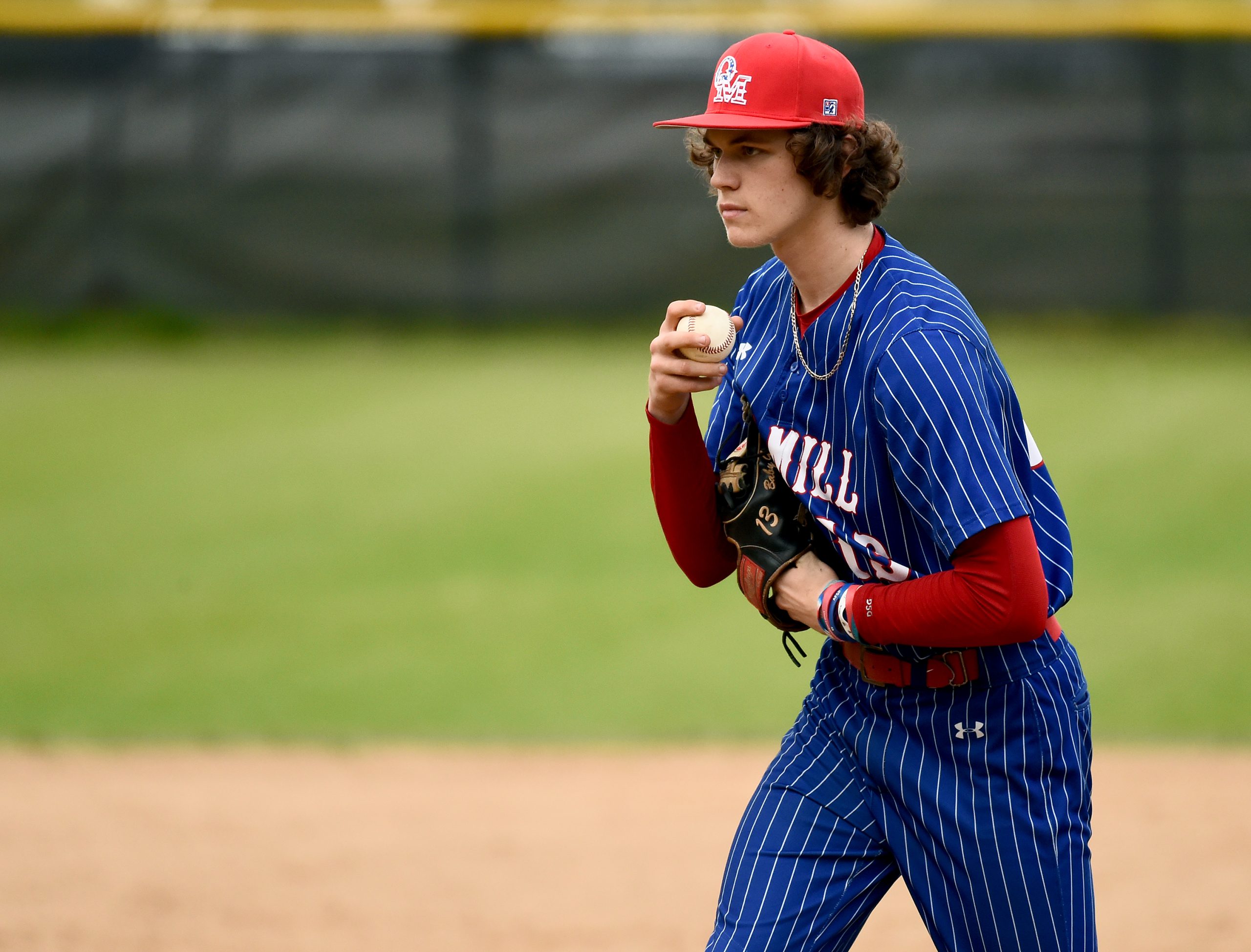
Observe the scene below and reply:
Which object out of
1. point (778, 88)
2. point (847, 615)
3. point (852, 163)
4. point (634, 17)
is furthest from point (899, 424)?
point (634, 17)

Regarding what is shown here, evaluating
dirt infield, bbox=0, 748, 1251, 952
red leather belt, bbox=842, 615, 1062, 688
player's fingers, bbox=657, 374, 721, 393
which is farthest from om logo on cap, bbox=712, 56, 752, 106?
dirt infield, bbox=0, 748, 1251, 952

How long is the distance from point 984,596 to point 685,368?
24.2 inches

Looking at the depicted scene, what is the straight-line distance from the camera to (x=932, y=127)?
535 inches

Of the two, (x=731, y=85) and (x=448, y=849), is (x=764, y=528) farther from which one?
(x=448, y=849)

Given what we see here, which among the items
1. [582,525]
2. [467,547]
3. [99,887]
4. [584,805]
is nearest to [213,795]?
[99,887]

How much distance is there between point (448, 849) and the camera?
481cm

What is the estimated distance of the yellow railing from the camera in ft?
43.3

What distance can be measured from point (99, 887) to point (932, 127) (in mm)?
11330

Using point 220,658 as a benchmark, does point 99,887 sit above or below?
below

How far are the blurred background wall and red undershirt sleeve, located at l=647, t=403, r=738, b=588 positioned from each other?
10.9m

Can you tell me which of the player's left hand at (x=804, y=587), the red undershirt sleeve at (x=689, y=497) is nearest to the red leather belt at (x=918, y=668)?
the player's left hand at (x=804, y=587)

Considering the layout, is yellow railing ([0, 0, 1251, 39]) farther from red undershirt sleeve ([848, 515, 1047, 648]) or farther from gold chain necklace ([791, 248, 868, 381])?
red undershirt sleeve ([848, 515, 1047, 648])

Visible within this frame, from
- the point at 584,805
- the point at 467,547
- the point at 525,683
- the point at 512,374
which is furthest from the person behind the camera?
the point at 512,374

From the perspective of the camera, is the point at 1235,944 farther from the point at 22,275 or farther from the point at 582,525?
the point at 22,275
